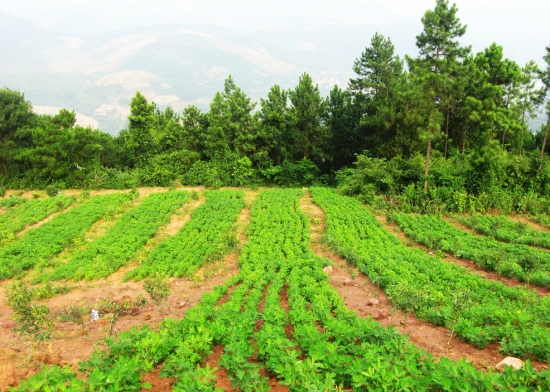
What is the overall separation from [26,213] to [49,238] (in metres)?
5.71

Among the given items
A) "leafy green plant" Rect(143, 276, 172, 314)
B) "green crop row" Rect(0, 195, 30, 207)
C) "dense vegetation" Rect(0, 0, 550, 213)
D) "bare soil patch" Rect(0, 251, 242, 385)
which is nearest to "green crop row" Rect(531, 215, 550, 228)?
"dense vegetation" Rect(0, 0, 550, 213)

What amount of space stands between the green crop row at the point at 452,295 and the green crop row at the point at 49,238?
15059mm

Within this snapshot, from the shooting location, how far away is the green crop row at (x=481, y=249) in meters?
13.1

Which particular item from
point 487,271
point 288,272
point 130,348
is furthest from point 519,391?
point 487,271

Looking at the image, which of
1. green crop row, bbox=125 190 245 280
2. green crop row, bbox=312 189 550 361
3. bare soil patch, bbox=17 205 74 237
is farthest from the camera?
bare soil patch, bbox=17 205 74 237

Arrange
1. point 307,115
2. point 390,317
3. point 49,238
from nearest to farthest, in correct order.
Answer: point 390,317 < point 49,238 < point 307,115

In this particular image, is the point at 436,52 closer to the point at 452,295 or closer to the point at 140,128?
the point at 452,295

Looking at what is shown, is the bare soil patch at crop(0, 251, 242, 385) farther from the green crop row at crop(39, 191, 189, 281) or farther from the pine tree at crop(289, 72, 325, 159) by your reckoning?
the pine tree at crop(289, 72, 325, 159)

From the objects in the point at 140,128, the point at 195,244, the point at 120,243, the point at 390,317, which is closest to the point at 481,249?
the point at 390,317

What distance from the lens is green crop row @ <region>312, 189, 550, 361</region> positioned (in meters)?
8.15

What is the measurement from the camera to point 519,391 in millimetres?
4812

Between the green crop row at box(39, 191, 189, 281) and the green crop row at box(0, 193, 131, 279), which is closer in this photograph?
the green crop row at box(39, 191, 189, 281)

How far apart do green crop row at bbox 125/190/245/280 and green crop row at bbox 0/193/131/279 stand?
5.60m

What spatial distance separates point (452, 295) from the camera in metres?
11.2
